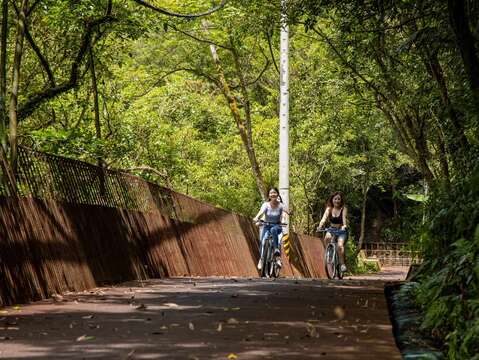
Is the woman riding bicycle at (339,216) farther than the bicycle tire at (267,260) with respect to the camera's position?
No

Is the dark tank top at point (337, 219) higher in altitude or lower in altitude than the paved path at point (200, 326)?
higher

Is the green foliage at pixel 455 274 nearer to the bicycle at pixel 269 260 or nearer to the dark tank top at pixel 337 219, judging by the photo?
the dark tank top at pixel 337 219

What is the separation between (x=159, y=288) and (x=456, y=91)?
4.85m

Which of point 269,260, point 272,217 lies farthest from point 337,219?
point 269,260

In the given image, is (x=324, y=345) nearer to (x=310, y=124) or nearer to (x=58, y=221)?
(x=58, y=221)

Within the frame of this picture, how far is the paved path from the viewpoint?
21.1 feet

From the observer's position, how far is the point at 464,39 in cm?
1007

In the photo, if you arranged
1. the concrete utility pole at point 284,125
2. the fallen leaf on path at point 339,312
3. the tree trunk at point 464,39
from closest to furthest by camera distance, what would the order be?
1. the fallen leaf on path at point 339,312
2. the tree trunk at point 464,39
3. the concrete utility pole at point 284,125

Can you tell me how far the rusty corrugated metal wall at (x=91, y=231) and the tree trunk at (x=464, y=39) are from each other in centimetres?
510

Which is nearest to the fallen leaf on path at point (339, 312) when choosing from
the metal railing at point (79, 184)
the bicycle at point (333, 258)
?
the metal railing at point (79, 184)

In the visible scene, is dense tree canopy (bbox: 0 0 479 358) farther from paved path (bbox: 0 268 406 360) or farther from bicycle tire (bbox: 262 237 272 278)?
bicycle tire (bbox: 262 237 272 278)

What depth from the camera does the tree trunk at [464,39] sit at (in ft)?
32.9

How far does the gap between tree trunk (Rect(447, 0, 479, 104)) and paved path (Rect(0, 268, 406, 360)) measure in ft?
8.43

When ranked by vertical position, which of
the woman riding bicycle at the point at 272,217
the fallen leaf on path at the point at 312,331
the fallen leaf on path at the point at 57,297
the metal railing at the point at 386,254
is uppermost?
the woman riding bicycle at the point at 272,217
